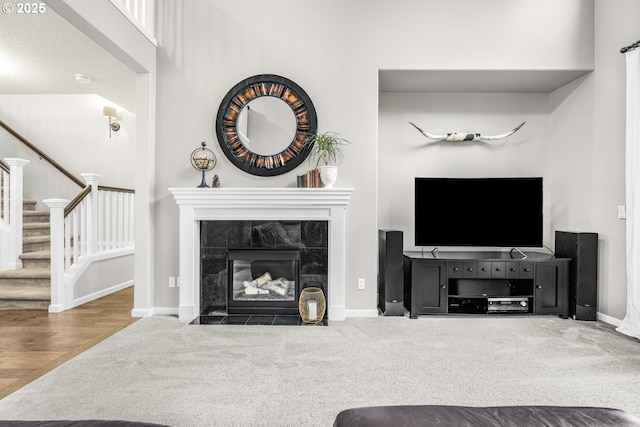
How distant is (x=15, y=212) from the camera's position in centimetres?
455

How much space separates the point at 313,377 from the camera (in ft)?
7.73

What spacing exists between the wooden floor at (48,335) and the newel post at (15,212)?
917 mm

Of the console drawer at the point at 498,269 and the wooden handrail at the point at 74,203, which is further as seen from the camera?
the wooden handrail at the point at 74,203

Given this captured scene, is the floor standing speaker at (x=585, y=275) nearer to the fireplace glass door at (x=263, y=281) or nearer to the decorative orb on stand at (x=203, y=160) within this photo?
the fireplace glass door at (x=263, y=281)

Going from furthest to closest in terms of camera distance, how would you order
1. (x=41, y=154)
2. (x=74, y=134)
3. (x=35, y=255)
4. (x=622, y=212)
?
(x=74, y=134), (x=41, y=154), (x=35, y=255), (x=622, y=212)

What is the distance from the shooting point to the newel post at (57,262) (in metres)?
3.93

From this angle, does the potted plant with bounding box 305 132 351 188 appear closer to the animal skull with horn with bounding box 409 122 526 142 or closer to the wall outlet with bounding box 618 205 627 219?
the animal skull with horn with bounding box 409 122 526 142

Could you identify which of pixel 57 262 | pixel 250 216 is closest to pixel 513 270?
pixel 250 216

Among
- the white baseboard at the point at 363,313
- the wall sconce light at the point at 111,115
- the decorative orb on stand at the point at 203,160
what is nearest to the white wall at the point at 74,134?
the wall sconce light at the point at 111,115

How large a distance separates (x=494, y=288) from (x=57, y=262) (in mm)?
4553

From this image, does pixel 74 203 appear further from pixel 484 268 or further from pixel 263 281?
pixel 484 268

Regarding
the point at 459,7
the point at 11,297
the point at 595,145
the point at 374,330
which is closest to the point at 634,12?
the point at 595,145

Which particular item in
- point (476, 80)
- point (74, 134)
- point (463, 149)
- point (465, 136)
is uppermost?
point (476, 80)

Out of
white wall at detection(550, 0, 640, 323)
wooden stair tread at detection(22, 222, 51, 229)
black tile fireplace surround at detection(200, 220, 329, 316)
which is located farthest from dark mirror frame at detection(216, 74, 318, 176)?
wooden stair tread at detection(22, 222, 51, 229)
